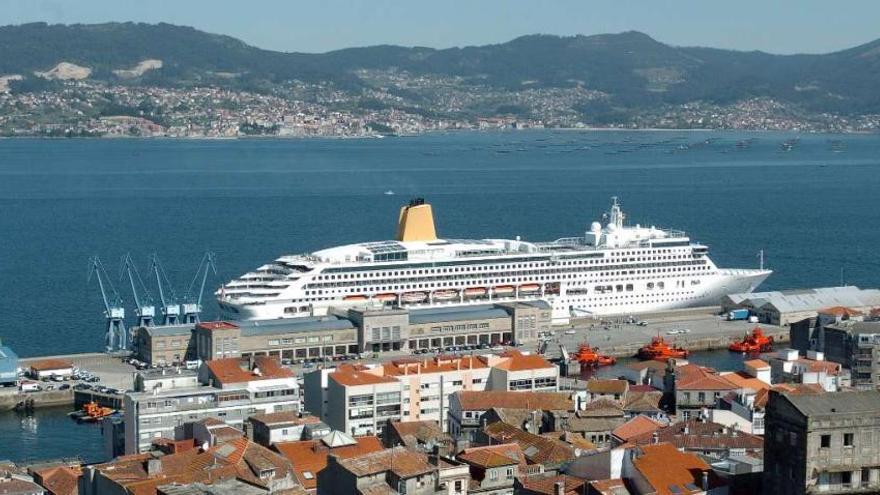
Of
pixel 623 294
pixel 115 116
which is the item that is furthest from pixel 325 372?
pixel 115 116

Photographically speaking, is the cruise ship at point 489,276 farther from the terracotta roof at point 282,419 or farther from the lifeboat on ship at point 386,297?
the terracotta roof at point 282,419

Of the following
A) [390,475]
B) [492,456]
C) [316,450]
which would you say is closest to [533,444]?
[492,456]

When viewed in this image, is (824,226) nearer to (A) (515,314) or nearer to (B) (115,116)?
(A) (515,314)

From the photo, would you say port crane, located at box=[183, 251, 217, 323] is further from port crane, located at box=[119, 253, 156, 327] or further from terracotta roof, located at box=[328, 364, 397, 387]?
terracotta roof, located at box=[328, 364, 397, 387]

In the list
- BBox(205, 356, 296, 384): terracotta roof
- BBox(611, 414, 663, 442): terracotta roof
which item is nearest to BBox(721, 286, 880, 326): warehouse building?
BBox(205, 356, 296, 384): terracotta roof

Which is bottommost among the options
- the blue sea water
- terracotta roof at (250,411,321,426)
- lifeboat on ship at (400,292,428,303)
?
the blue sea water

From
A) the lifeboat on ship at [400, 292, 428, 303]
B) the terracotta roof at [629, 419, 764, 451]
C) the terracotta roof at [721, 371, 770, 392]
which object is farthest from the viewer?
the lifeboat on ship at [400, 292, 428, 303]

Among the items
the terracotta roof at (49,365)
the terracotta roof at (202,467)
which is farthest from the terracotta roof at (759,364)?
the terracotta roof at (49,365)
